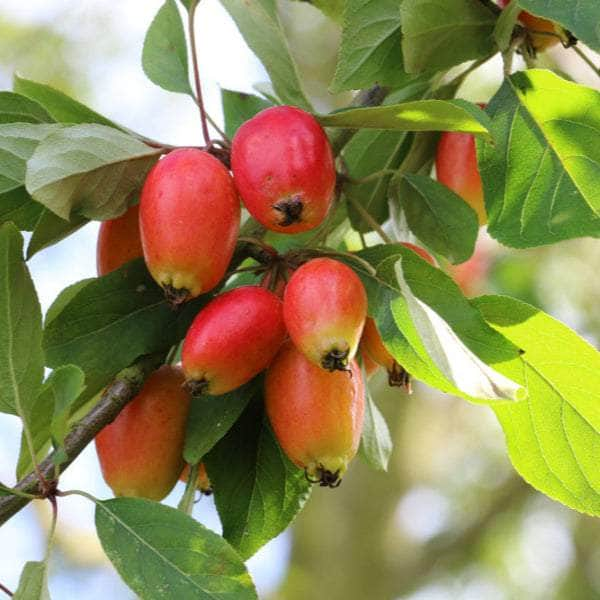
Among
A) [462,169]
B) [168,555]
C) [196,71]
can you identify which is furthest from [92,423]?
[462,169]

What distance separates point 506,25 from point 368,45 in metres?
0.14

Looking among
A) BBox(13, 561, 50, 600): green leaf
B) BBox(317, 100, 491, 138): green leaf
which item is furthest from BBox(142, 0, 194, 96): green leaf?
BBox(13, 561, 50, 600): green leaf

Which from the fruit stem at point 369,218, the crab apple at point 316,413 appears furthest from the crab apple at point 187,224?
the fruit stem at point 369,218

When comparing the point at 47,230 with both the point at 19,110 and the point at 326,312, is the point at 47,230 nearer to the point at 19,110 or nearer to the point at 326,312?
the point at 19,110

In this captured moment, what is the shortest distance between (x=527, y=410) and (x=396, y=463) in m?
3.60

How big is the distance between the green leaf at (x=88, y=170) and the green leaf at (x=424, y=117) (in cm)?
19

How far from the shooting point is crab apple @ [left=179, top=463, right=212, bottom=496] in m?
1.09

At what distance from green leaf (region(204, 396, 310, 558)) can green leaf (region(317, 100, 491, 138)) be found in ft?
0.93

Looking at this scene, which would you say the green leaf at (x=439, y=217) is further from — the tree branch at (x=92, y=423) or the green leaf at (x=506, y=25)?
the tree branch at (x=92, y=423)

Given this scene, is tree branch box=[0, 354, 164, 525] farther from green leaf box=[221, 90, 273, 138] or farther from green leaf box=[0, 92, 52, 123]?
green leaf box=[221, 90, 273, 138]

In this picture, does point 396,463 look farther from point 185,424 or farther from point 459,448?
point 185,424

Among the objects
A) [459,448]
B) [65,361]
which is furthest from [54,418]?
[459,448]

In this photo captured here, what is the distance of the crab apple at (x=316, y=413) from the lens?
3.04ft

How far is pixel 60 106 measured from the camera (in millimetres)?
1076
